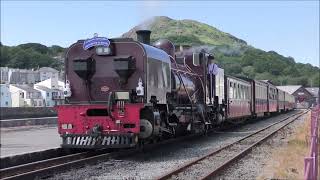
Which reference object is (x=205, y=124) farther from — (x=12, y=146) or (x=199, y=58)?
(x=12, y=146)

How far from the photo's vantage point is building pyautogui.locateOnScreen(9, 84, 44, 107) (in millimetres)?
123106

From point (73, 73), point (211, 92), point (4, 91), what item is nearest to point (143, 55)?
→ point (73, 73)

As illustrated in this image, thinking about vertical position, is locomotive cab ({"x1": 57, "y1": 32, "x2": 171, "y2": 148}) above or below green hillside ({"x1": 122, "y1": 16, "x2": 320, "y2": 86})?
below

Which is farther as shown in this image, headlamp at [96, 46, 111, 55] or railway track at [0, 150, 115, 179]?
headlamp at [96, 46, 111, 55]

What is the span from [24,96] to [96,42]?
11681 cm

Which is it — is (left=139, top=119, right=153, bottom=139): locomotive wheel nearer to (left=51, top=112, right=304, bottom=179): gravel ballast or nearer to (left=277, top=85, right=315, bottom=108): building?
(left=51, top=112, right=304, bottom=179): gravel ballast

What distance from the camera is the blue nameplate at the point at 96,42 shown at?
14.7 metres

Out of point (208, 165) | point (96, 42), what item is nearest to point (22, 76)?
point (96, 42)

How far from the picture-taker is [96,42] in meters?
14.8

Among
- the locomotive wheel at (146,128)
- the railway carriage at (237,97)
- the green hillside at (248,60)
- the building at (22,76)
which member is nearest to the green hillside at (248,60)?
the green hillside at (248,60)

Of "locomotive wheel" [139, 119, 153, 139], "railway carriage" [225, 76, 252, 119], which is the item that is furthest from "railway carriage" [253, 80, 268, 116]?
"locomotive wheel" [139, 119, 153, 139]

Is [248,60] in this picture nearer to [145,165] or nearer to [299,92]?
[299,92]

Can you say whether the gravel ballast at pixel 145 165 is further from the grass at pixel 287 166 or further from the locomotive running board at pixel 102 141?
the grass at pixel 287 166

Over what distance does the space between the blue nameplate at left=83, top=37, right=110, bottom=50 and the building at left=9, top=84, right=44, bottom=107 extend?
112m
